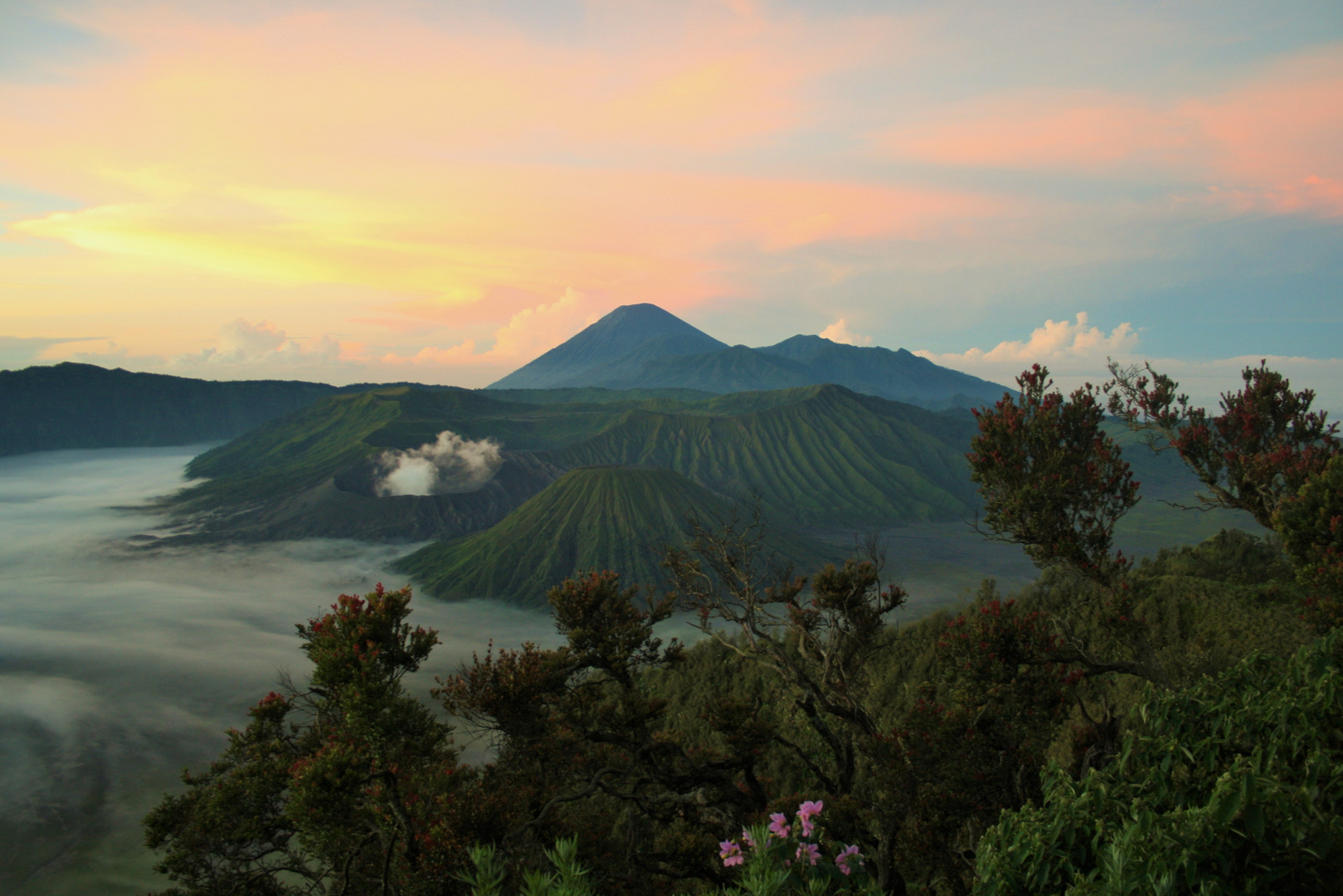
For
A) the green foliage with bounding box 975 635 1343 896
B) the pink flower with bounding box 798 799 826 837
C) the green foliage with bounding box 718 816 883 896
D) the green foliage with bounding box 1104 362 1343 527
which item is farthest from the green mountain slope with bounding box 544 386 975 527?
the pink flower with bounding box 798 799 826 837

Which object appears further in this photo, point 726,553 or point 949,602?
point 949,602

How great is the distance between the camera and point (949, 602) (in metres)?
70.1

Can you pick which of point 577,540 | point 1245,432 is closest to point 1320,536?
point 1245,432

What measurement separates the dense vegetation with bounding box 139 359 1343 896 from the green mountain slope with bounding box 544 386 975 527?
335ft

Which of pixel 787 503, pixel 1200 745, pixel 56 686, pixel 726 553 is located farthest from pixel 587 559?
pixel 1200 745

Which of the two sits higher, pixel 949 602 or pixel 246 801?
pixel 246 801

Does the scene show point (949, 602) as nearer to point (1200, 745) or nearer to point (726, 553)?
point (726, 553)

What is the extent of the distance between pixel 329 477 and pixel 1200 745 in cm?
12422

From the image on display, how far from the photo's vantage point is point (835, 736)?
13.7 metres

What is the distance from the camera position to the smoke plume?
362 ft

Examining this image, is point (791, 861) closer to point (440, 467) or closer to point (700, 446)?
point (440, 467)

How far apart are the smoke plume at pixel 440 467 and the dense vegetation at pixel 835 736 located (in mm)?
99435

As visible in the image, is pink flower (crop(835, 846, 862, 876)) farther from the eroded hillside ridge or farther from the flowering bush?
the eroded hillside ridge

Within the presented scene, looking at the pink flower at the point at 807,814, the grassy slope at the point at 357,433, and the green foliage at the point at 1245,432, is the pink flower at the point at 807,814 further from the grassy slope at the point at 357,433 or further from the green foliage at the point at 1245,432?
Answer: the grassy slope at the point at 357,433
